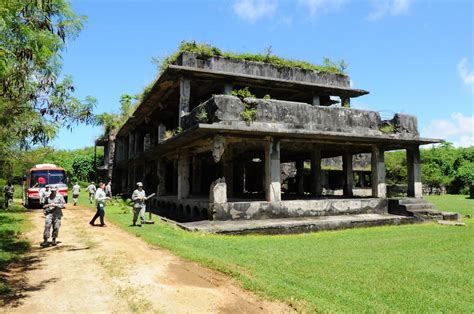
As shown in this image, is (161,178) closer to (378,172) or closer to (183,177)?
(183,177)

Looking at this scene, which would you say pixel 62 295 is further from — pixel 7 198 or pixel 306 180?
pixel 306 180

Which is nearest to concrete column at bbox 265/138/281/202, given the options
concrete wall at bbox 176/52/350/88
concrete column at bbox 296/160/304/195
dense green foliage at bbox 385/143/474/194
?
concrete wall at bbox 176/52/350/88

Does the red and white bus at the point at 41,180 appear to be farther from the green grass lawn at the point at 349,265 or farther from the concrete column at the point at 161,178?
the green grass lawn at the point at 349,265

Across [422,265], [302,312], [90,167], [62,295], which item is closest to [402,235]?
[422,265]

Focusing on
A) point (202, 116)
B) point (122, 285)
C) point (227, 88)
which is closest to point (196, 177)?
point (227, 88)

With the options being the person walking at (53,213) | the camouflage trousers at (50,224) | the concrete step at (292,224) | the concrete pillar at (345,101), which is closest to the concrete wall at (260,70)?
the concrete pillar at (345,101)

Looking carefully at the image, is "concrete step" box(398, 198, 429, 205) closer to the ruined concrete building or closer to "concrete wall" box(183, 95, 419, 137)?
the ruined concrete building

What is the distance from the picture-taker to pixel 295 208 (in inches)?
542

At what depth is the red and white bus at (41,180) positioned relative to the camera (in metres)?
22.4

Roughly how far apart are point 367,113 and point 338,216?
4.43 m

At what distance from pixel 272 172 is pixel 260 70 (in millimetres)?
6409

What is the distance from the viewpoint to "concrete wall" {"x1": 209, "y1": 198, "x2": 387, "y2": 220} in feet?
41.5

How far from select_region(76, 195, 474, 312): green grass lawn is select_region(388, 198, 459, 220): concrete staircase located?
2205 mm

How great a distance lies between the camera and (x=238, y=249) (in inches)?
363
